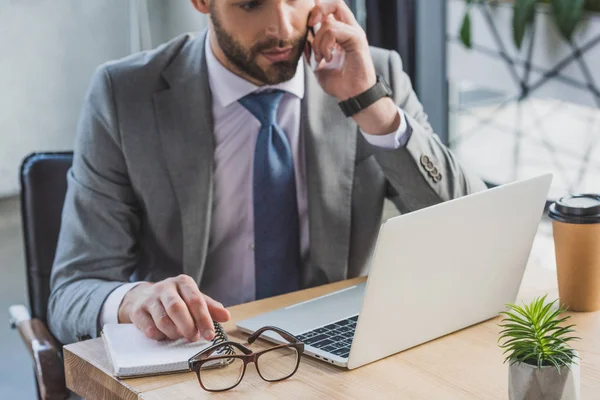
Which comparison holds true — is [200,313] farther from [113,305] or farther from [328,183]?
[328,183]

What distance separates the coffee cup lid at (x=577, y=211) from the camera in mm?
1557

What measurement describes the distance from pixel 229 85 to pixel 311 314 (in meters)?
0.64

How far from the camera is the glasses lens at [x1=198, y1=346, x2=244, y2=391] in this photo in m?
1.35

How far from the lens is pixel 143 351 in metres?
1.44

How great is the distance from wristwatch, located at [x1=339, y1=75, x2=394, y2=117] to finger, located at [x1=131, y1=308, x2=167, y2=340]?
650mm

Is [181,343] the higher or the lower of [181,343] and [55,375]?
the higher

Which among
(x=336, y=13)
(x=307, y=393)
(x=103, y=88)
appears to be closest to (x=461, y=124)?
(x=336, y=13)

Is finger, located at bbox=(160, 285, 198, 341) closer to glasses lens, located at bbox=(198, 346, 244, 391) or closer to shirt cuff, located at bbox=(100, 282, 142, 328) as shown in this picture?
glasses lens, located at bbox=(198, 346, 244, 391)

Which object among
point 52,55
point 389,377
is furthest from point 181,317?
point 52,55

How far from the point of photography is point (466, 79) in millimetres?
3195

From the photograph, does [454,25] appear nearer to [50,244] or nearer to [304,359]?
[50,244]

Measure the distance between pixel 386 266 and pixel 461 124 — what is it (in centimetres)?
214

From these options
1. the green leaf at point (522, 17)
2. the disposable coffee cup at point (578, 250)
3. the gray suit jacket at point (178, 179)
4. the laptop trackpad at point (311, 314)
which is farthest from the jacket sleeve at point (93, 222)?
the green leaf at point (522, 17)

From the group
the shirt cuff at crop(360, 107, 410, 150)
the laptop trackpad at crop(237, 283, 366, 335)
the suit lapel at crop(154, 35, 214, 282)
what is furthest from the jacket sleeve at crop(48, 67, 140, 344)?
the shirt cuff at crop(360, 107, 410, 150)
